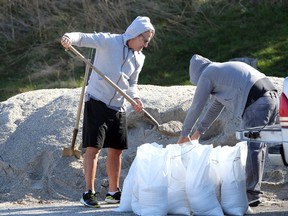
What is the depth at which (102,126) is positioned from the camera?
812 centimetres

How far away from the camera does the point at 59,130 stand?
9.90 meters

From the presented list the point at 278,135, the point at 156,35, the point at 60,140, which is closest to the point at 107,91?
the point at 60,140

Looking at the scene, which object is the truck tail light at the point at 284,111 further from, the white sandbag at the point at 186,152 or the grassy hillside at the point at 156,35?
the grassy hillside at the point at 156,35

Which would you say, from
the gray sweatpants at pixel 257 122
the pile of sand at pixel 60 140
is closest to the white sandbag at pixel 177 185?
the gray sweatpants at pixel 257 122

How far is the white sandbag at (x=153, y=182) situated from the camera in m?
7.35

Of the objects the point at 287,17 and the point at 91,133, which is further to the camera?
the point at 287,17

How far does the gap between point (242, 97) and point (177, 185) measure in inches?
35.2

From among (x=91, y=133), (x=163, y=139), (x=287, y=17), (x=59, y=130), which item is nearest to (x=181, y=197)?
(x=91, y=133)

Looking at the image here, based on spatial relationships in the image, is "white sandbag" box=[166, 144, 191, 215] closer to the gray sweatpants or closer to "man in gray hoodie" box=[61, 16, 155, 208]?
the gray sweatpants

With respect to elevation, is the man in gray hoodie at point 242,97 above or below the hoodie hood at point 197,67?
below

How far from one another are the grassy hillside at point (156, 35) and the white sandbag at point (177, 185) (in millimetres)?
5979

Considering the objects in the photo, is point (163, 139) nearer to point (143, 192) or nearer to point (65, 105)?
point (65, 105)

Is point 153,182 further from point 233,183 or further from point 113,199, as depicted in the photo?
point 113,199

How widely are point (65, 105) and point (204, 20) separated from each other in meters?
5.81
